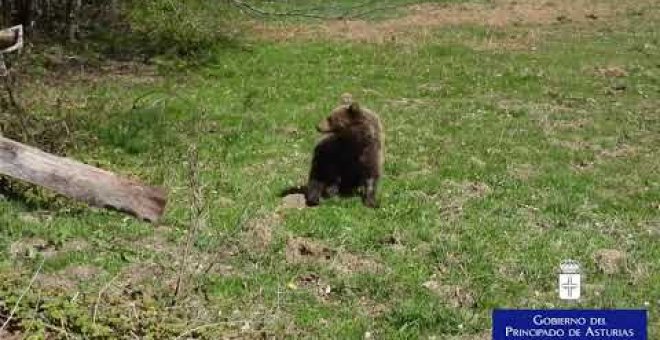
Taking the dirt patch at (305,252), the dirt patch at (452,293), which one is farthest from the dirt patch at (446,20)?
the dirt patch at (452,293)

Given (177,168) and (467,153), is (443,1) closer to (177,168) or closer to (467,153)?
(467,153)

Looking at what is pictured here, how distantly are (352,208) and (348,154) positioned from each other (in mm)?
606

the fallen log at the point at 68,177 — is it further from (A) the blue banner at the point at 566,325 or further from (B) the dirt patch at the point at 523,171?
(B) the dirt patch at the point at 523,171

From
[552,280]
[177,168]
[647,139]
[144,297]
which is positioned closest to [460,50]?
[647,139]

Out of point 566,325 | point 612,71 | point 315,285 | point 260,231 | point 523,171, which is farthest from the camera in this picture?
point 612,71

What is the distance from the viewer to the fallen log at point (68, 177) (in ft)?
27.9

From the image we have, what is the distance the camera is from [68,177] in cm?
852

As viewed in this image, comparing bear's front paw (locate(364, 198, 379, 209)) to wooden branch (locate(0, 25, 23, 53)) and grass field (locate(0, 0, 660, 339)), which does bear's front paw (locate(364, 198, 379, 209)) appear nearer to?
grass field (locate(0, 0, 660, 339))

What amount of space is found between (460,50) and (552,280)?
13212 millimetres

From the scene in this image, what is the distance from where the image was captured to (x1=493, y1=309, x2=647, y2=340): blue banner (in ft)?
16.7

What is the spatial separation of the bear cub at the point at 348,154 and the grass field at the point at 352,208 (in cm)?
25

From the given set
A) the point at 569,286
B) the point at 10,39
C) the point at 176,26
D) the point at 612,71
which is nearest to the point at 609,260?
the point at 569,286

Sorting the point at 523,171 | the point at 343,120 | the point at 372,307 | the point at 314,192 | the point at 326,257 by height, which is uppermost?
the point at 343,120

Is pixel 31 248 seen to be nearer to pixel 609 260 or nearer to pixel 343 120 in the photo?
pixel 343 120
